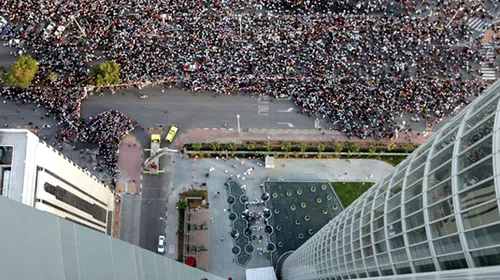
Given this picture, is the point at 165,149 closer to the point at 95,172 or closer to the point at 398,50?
the point at 95,172

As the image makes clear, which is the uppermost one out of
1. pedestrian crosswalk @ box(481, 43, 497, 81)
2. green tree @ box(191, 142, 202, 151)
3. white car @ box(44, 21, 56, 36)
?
white car @ box(44, 21, 56, 36)

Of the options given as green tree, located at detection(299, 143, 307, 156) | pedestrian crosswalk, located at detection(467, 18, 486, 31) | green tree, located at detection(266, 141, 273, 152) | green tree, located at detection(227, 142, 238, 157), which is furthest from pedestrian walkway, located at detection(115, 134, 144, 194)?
pedestrian crosswalk, located at detection(467, 18, 486, 31)

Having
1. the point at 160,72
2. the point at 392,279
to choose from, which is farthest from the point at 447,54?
the point at 392,279

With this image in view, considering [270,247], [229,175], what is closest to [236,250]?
[270,247]

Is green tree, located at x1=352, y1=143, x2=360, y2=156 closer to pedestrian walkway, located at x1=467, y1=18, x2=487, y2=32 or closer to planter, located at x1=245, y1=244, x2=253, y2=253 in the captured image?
planter, located at x1=245, y1=244, x2=253, y2=253

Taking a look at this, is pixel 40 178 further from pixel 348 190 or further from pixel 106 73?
pixel 348 190

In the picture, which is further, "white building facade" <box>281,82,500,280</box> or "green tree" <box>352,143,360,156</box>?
"green tree" <box>352,143,360,156</box>
